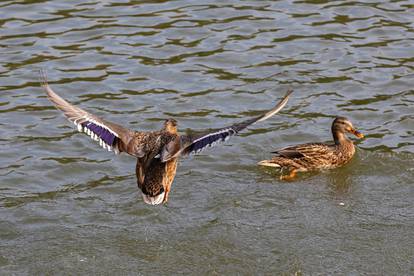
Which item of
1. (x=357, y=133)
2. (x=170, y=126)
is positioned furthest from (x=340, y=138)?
(x=170, y=126)

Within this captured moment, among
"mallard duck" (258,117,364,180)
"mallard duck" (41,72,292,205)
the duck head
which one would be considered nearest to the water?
"mallard duck" (258,117,364,180)

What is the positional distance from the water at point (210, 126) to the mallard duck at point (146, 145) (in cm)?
49

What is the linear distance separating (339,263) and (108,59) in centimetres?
596

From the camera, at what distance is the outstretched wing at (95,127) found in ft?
28.8

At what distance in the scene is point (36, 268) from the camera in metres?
8.32

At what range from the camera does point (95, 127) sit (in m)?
8.84

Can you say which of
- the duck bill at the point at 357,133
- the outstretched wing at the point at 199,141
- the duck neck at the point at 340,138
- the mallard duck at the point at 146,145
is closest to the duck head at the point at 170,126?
the mallard duck at the point at 146,145

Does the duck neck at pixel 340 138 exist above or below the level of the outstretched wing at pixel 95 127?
below

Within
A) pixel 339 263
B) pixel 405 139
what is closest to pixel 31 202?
pixel 339 263

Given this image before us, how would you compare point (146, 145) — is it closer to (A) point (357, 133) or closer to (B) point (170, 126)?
(B) point (170, 126)

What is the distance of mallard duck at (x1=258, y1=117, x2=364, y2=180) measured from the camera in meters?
10.6

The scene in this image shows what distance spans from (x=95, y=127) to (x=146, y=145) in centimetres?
51

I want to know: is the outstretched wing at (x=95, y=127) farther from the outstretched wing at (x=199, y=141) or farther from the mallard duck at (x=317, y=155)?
the mallard duck at (x=317, y=155)

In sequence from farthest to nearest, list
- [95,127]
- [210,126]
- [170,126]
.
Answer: [210,126]
[170,126]
[95,127]
